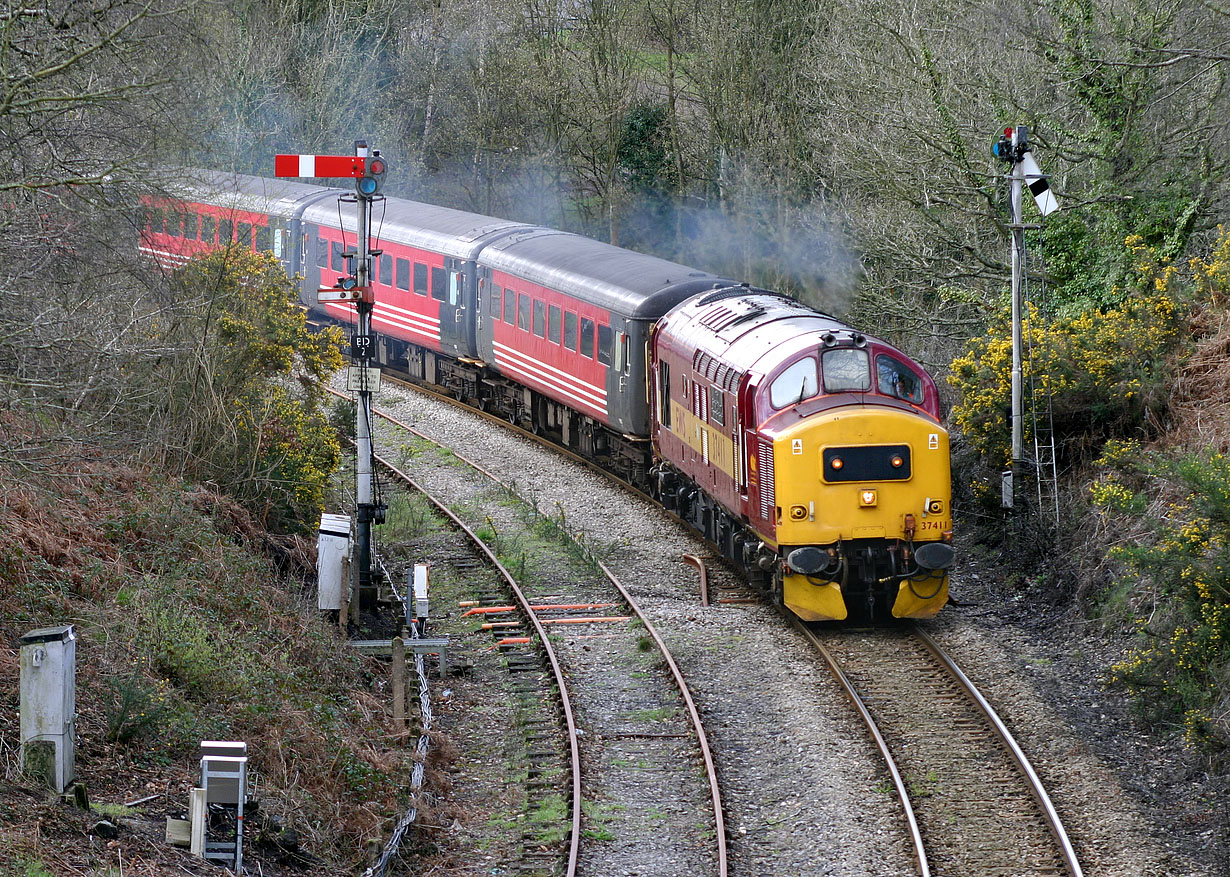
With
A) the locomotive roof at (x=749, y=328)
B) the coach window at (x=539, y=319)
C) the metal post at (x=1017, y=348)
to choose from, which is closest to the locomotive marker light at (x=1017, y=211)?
the metal post at (x=1017, y=348)

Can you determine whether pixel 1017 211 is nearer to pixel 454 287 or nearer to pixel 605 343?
pixel 605 343

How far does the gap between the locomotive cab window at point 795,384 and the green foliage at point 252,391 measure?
20.2 feet

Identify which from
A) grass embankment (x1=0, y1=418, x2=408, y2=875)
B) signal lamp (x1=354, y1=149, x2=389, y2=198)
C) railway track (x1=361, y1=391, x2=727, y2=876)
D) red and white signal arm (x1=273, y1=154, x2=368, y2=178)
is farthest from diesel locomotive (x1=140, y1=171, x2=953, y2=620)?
grass embankment (x1=0, y1=418, x2=408, y2=875)

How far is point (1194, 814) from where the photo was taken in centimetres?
1057

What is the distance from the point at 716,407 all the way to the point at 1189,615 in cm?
569

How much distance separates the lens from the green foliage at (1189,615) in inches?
441

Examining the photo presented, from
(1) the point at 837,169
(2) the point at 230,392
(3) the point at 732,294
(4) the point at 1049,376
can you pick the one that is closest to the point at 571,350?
(3) the point at 732,294

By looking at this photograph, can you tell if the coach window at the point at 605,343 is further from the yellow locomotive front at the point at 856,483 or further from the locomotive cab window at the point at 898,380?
the locomotive cab window at the point at 898,380

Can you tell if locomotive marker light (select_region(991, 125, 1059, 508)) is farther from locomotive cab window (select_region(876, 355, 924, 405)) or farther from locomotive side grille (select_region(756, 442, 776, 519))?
locomotive side grille (select_region(756, 442, 776, 519))

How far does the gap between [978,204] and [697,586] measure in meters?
8.71

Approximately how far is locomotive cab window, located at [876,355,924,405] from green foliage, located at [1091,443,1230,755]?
7.64 feet

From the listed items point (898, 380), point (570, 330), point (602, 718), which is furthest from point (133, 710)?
point (570, 330)

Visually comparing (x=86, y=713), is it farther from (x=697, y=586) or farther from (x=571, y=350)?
(x=571, y=350)

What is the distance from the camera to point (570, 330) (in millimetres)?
21656
